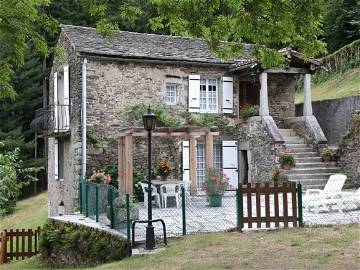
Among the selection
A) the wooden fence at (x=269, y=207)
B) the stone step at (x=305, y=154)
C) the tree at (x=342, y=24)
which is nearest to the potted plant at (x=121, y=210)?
the wooden fence at (x=269, y=207)

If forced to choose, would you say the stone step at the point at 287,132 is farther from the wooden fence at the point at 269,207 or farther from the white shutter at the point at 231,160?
the wooden fence at the point at 269,207

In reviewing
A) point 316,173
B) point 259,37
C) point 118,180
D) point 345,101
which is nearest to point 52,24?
point 259,37

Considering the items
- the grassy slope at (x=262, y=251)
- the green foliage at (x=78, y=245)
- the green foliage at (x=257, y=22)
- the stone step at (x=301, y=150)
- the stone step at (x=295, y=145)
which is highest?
the green foliage at (x=257, y=22)

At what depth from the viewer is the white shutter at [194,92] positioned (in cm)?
2039

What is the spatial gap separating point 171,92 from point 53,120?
501 cm

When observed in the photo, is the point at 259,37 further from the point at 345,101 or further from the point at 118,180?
the point at 345,101

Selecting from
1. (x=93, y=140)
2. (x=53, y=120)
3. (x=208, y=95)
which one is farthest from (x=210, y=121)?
(x=53, y=120)

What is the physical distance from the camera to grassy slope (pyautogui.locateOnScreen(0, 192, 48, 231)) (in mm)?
25586

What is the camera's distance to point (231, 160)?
20.9 m

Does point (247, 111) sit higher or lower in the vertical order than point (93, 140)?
higher

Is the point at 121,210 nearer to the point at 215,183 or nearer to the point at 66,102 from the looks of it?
the point at 215,183

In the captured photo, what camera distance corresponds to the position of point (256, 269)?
773 cm

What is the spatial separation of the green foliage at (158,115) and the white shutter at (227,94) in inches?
90.8

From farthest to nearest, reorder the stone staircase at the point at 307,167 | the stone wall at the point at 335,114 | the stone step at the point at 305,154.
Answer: the stone wall at the point at 335,114 < the stone step at the point at 305,154 < the stone staircase at the point at 307,167
